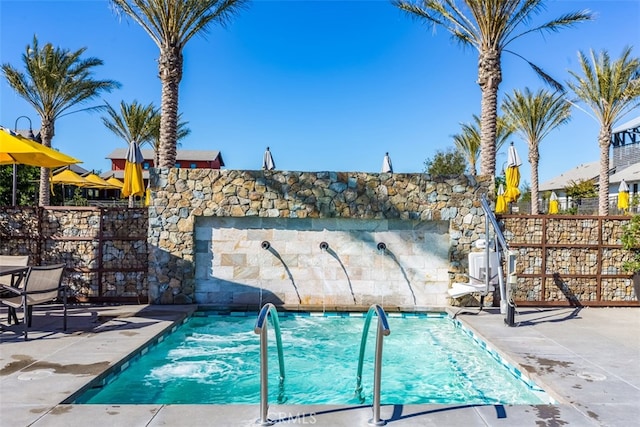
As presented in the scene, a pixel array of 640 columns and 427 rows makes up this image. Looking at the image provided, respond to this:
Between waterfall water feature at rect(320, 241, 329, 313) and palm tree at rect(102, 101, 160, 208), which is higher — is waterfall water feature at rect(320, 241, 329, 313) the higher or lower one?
the lower one

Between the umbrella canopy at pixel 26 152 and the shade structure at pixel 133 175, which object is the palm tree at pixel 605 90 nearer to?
the shade structure at pixel 133 175

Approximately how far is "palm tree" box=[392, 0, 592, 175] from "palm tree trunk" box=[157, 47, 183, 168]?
7282 millimetres

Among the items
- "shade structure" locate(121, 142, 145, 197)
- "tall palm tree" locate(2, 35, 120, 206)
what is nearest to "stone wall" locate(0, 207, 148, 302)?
"shade structure" locate(121, 142, 145, 197)

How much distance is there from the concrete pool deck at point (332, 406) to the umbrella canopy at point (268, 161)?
4241mm

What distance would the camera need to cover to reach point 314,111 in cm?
2556

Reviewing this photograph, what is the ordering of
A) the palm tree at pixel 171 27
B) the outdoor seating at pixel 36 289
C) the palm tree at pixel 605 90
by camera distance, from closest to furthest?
the outdoor seating at pixel 36 289 < the palm tree at pixel 171 27 < the palm tree at pixel 605 90

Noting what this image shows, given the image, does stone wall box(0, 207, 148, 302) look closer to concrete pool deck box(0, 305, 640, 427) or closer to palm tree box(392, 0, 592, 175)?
concrete pool deck box(0, 305, 640, 427)

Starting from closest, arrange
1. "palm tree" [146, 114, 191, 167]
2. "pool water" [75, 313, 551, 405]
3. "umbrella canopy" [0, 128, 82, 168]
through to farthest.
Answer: "pool water" [75, 313, 551, 405] → "umbrella canopy" [0, 128, 82, 168] → "palm tree" [146, 114, 191, 167]

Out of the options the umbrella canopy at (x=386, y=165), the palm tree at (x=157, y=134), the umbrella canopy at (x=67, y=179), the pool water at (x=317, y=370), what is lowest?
the pool water at (x=317, y=370)

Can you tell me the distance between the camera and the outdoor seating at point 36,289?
21.1 ft

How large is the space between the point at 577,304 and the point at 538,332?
3.07 meters

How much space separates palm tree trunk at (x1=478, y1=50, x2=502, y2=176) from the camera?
47.6ft

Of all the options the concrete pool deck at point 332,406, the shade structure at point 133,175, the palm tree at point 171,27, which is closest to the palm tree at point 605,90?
the concrete pool deck at point 332,406

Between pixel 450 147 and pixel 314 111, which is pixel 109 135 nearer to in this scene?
pixel 314 111
